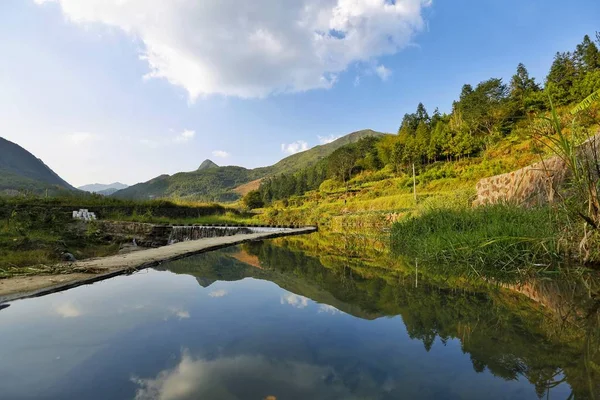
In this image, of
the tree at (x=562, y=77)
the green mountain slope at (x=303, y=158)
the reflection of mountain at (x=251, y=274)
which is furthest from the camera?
the green mountain slope at (x=303, y=158)

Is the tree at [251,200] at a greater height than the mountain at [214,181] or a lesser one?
lesser

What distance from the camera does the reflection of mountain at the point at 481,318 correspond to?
69.4 inches

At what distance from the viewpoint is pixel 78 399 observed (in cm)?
152

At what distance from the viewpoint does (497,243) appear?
4.93m

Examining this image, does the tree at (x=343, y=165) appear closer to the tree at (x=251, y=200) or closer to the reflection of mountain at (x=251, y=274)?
the tree at (x=251, y=200)

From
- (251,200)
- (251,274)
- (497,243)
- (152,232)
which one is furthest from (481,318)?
(251,200)

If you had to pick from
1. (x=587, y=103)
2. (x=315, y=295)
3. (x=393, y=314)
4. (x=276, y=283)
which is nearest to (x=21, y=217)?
(x=276, y=283)

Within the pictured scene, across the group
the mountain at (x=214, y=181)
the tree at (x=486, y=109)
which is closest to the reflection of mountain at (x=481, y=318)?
the tree at (x=486, y=109)

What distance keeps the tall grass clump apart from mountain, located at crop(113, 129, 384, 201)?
96662 millimetres

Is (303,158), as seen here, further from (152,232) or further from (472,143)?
(152,232)

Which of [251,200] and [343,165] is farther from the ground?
[343,165]

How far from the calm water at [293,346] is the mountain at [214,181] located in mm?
98330

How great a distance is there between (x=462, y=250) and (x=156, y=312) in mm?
4901

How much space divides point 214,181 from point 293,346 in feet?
474
